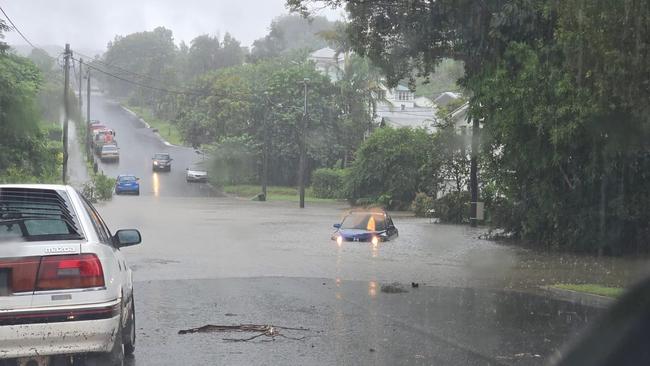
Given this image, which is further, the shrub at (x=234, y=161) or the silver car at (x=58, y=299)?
the shrub at (x=234, y=161)

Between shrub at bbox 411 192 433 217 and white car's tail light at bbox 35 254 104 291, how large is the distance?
34.2m

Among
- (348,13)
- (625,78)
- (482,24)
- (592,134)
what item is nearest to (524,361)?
(625,78)

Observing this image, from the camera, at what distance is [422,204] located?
39.8 m

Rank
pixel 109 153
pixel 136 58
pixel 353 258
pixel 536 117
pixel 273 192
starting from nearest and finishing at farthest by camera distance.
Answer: pixel 536 117 < pixel 353 258 < pixel 273 192 < pixel 109 153 < pixel 136 58

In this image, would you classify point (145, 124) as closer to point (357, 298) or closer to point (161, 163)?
point (161, 163)

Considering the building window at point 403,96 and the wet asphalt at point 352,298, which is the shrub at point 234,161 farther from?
the building window at point 403,96

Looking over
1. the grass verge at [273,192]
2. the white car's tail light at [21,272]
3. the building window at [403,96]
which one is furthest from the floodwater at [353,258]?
the building window at [403,96]

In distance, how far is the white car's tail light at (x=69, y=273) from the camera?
5.28 m

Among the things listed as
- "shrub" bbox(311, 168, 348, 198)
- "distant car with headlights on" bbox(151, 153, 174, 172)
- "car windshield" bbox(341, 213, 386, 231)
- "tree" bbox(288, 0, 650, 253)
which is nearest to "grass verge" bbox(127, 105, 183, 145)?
"distant car with headlights on" bbox(151, 153, 174, 172)

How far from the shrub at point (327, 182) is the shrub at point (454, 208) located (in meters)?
23.3

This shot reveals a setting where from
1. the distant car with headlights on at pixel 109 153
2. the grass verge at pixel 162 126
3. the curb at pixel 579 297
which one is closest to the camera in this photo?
the curb at pixel 579 297

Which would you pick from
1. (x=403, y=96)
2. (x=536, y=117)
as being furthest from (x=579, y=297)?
(x=403, y=96)

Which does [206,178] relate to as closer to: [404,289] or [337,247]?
[337,247]

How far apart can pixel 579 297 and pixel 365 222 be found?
11.2m
